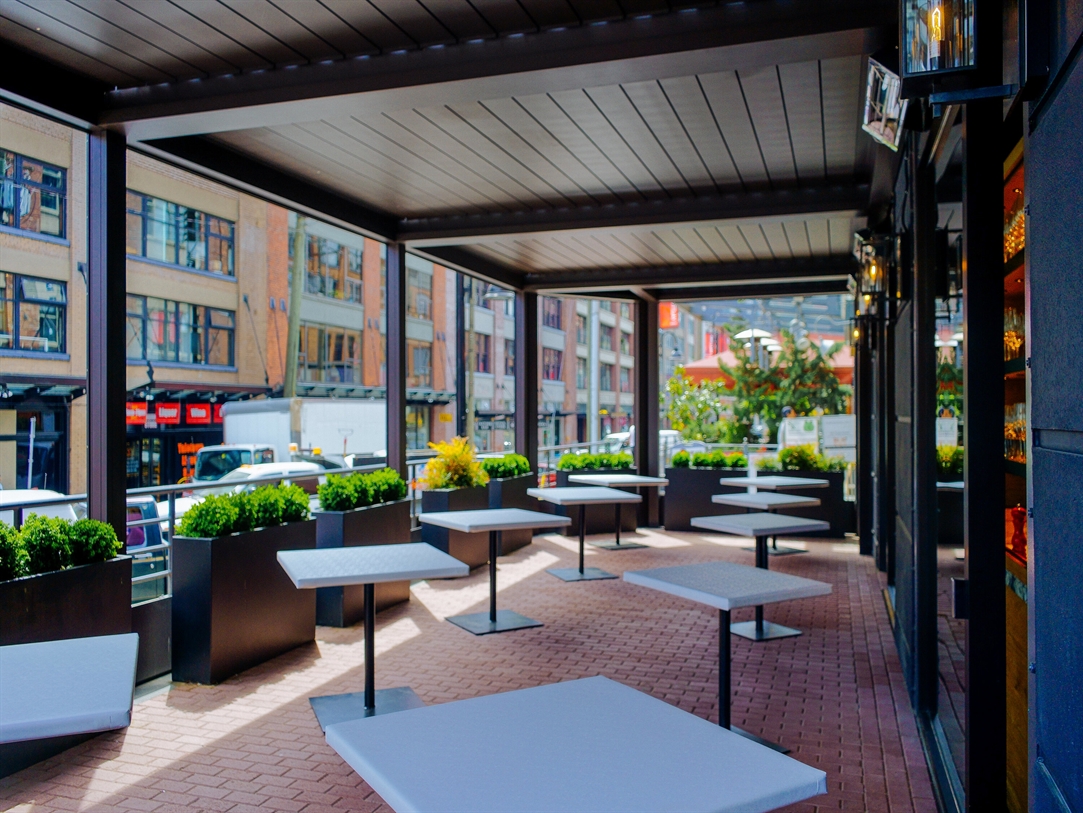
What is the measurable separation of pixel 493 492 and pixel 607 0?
19.7ft

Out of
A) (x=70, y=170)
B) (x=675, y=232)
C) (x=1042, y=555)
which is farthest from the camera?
(x=70, y=170)

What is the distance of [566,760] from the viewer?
60.3 inches

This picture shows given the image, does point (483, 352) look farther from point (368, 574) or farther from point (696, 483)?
point (368, 574)

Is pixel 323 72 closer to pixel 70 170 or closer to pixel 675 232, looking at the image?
pixel 675 232

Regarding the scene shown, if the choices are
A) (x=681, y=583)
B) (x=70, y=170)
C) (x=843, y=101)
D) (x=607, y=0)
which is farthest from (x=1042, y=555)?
(x=70, y=170)

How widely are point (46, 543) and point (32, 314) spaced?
1345 cm

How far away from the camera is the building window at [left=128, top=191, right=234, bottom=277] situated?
2005cm

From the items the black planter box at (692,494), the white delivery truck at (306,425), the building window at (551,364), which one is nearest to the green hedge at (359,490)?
the black planter box at (692,494)

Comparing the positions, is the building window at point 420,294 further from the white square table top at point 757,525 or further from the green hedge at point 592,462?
the white square table top at point 757,525

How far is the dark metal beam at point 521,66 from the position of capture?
11.1ft

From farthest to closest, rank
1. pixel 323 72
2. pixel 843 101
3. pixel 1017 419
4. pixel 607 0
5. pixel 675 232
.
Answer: pixel 675 232 → pixel 843 101 → pixel 323 72 → pixel 607 0 → pixel 1017 419

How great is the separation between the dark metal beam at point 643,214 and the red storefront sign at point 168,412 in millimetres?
15194

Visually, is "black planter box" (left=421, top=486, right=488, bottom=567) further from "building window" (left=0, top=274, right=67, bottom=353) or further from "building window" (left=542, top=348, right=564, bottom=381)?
"building window" (left=542, top=348, right=564, bottom=381)

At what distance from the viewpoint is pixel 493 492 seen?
8859 mm
